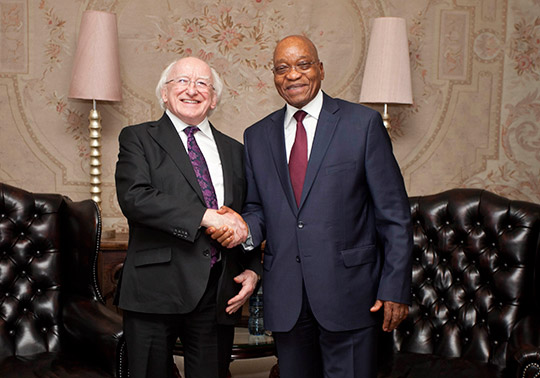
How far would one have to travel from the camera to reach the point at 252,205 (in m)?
2.32

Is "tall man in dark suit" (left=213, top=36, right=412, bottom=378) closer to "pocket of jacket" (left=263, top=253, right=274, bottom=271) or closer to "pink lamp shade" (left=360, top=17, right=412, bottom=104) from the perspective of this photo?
"pocket of jacket" (left=263, top=253, right=274, bottom=271)

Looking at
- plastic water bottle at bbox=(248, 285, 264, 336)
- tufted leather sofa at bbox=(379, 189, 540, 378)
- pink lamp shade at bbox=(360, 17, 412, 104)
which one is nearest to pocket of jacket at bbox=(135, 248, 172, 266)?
plastic water bottle at bbox=(248, 285, 264, 336)

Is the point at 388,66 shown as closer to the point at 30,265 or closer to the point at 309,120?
the point at 309,120

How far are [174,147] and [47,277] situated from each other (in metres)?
1.10

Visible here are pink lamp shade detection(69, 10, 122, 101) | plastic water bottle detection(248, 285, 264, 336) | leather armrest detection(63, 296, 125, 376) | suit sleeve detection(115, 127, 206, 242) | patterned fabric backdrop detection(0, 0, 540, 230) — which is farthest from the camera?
patterned fabric backdrop detection(0, 0, 540, 230)

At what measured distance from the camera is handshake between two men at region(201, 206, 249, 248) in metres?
2.04

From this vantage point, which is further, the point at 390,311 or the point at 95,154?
the point at 95,154

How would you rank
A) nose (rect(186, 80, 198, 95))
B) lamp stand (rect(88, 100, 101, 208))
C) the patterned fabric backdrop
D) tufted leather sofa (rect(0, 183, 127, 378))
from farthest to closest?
the patterned fabric backdrop, lamp stand (rect(88, 100, 101, 208)), tufted leather sofa (rect(0, 183, 127, 378)), nose (rect(186, 80, 198, 95))

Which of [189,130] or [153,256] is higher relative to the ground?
[189,130]

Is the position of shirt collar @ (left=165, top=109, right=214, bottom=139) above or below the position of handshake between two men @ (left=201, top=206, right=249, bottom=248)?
above

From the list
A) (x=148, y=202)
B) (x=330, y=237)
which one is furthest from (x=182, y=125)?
(x=330, y=237)

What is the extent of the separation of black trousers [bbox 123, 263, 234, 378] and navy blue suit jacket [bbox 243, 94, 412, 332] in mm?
Result: 199

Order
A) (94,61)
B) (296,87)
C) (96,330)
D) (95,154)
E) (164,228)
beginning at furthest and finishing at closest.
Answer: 1. (95,154)
2. (94,61)
3. (96,330)
4. (296,87)
5. (164,228)

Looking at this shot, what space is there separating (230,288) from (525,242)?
1.42 metres
